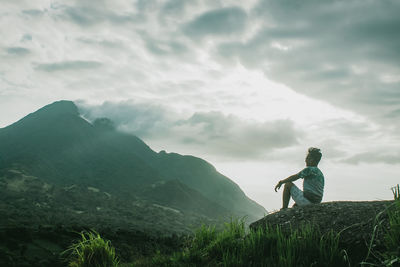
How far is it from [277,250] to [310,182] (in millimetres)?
3472

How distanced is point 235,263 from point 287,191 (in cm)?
385

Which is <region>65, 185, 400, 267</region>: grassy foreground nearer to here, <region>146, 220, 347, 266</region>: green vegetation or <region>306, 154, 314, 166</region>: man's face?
<region>146, 220, 347, 266</region>: green vegetation

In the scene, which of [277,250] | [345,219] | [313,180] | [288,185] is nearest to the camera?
[277,250]

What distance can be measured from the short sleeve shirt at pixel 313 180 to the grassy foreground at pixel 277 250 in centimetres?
203

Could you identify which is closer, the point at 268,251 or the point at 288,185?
the point at 268,251

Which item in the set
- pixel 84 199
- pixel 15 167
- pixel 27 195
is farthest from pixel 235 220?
pixel 15 167

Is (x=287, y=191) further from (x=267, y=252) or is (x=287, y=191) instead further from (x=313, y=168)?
(x=267, y=252)

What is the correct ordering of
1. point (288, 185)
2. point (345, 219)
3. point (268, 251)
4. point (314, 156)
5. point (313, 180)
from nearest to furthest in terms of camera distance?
point (268, 251), point (345, 219), point (313, 180), point (314, 156), point (288, 185)

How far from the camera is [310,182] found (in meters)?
7.55

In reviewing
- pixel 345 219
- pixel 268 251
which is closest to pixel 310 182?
pixel 345 219

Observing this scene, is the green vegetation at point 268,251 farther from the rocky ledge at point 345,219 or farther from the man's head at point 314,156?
the man's head at point 314,156

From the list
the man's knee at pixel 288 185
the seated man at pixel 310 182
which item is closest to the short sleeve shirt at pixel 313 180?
the seated man at pixel 310 182

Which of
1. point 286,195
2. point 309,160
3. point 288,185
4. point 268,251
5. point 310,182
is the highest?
point 309,160

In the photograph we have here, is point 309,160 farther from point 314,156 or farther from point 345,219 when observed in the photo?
point 345,219
